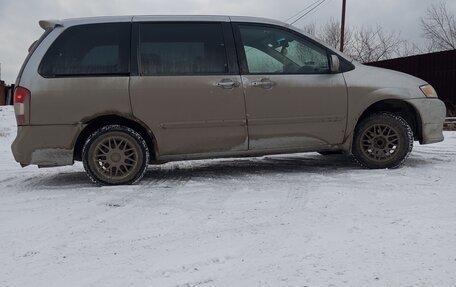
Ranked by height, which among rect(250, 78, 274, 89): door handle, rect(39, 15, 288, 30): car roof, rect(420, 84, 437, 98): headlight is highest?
rect(39, 15, 288, 30): car roof

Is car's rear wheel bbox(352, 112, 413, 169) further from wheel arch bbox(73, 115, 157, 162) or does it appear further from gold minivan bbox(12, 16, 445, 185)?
wheel arch bbox(73, 115, 157, 162)

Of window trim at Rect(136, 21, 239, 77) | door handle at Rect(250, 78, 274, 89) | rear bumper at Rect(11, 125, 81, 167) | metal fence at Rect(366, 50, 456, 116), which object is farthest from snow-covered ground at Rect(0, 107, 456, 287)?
metal fence at Rect(366, 50, 456, 116)

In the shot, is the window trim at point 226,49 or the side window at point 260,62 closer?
the window trim at point 226,49

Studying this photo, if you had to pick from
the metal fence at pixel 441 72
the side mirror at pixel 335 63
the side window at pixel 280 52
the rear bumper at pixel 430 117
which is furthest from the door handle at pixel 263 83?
the metal fence at pixel 441 72

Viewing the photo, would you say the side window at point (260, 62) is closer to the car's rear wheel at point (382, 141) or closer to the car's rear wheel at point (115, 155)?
the car's rear wheel at point (382, 141)

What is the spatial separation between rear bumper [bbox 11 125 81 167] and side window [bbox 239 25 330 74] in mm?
2143

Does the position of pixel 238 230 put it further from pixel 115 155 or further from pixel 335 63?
pixel 335 63

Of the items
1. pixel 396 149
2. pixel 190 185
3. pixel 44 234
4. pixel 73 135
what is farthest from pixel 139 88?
pixel 396 149

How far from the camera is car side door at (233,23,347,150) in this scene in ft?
17.8

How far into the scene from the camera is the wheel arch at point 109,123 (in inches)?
208

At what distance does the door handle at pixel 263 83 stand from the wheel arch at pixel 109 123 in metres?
1.28

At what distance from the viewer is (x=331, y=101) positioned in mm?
5574

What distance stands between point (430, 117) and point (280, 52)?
2041mm

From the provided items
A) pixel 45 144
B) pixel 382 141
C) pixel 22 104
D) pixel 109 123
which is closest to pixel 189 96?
pixel 109 123
